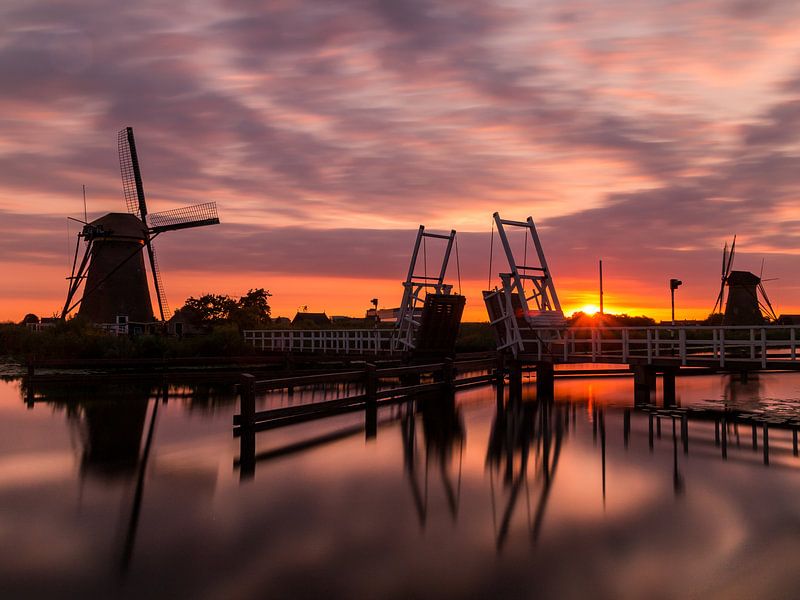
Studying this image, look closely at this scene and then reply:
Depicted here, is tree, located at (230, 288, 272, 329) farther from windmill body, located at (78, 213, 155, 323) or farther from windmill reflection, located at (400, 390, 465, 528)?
windmill reflection, located at (400, 390, 465, 528)

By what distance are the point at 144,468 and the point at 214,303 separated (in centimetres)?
4892

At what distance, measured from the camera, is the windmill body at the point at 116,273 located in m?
49.4

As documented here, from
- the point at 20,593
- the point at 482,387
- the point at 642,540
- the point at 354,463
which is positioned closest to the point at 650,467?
the point at 642,540

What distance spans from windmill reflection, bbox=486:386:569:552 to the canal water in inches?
2.5

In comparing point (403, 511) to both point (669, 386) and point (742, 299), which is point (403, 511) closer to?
point (669, 386)

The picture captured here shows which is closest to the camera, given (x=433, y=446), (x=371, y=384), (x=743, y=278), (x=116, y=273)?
(x=433, y=446)

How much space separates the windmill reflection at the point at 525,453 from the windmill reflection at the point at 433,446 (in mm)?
706

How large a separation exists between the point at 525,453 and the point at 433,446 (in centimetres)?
208

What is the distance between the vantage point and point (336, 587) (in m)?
6.71

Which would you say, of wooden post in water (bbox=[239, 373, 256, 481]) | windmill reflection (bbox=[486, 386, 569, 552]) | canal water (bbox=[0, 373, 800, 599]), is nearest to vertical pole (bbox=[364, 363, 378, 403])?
canal water (bbox=[0, 373, 800, 599])

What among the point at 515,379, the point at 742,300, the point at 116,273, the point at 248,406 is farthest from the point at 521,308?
the point at 742,300

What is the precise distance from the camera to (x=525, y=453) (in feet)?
46.5

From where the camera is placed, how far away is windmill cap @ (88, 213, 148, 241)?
5047 centimetres

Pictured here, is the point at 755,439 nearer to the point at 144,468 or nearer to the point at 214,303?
the point at 144,468
